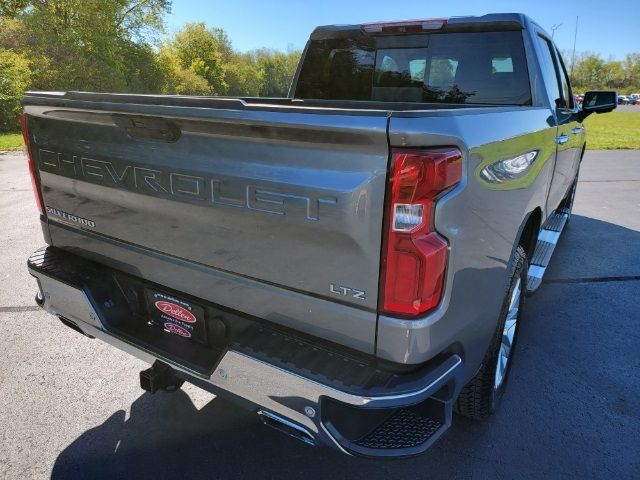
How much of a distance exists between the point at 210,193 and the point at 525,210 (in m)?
1.60

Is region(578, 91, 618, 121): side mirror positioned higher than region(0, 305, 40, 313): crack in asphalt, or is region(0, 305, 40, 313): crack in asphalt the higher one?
region(578, 91, 618, 121): side mirror

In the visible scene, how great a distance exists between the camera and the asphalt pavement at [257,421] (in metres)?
2.34

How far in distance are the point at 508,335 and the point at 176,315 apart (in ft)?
6.04

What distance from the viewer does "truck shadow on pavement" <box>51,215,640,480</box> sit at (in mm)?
2326

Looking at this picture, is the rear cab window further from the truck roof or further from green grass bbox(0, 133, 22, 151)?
green grass bbox(0, 133, 22, 151)

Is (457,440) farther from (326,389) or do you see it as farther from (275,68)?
(275,68)

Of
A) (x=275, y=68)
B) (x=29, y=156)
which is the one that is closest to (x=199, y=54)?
(x=275, y=68)

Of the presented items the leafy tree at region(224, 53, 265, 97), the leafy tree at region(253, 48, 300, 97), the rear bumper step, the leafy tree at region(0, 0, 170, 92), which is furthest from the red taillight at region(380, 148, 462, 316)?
the leafy tree at region(253, 48, 300, 97)

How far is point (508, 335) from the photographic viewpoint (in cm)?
279

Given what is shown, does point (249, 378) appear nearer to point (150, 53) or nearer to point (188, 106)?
point (188, 106)

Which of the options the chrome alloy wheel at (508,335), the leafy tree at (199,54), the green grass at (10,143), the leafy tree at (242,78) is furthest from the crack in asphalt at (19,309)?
the leafy tree at (242,78)

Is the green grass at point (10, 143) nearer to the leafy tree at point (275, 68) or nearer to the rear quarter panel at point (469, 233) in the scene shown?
the rear quarter panel at point (469, 233)

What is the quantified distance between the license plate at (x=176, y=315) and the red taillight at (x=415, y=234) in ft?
3.05

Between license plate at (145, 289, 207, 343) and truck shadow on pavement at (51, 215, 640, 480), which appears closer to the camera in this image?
license plate at (145, 289, 207, 343)
